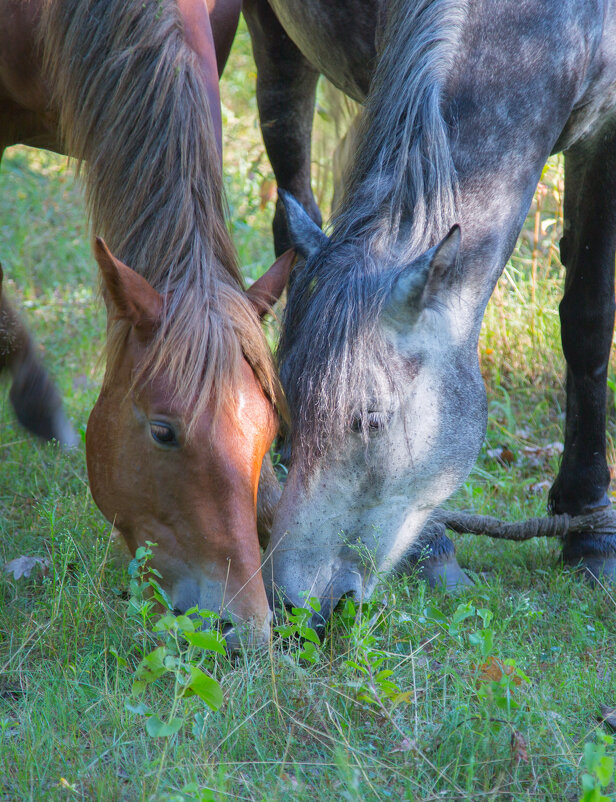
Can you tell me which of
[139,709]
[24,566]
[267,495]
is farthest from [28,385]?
[139,709]

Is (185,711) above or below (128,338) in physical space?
below

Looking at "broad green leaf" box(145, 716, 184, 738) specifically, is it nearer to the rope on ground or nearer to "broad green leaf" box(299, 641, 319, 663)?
"broad green leaf" box(299, 641, 319, 663)

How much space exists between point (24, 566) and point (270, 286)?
1.28 metres

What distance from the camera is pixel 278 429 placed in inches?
93.5

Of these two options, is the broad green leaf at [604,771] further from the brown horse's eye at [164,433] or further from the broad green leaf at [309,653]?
the brown horse's eye at [164,433]

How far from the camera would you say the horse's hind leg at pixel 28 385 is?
3.54 m

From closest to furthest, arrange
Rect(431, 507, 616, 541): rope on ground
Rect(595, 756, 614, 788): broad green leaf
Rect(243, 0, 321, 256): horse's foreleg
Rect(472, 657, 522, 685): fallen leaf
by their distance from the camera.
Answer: Rect(595, 756, 614, 788): broad green leaf < Rect(472, 657, 522, 685): fallen leaf < Rect(431, 507, 616, 541): rope on ground < Rect(243, 0, 321, 256): horse's foreleg

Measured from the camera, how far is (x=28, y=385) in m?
3.62

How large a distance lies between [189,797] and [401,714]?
579 mm

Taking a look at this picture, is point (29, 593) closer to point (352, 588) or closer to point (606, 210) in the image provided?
point (352, 588)

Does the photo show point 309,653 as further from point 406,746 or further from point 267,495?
point 267,495

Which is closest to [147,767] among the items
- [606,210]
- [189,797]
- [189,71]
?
[189,797]

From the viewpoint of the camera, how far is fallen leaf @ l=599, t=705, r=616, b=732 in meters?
2.10

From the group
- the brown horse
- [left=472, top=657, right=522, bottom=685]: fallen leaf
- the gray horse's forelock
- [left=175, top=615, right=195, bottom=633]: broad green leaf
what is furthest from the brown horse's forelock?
[left=472, top=657, right=522, bottom=685]: fallen leaf
